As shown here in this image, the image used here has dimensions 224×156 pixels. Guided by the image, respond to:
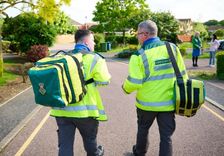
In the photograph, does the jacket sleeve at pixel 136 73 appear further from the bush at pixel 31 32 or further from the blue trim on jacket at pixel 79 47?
the bush at pixel 31 32

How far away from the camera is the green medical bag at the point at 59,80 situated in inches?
156

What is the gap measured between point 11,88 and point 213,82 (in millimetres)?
7463

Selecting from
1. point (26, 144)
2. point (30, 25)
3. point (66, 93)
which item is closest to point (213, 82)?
point (26, 144)

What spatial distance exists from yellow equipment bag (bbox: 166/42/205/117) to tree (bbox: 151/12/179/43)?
3248 centimetres

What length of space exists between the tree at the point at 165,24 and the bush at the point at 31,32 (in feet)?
45.7

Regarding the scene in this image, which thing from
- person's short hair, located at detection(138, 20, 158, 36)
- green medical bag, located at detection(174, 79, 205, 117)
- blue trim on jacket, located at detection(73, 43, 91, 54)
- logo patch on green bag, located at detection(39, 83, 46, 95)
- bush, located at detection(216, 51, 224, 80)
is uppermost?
person's short hair, located at detection(138, 20, 158, 36)

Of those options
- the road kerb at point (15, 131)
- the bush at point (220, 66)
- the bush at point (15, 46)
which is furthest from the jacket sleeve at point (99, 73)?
the bush at point (15, 46)

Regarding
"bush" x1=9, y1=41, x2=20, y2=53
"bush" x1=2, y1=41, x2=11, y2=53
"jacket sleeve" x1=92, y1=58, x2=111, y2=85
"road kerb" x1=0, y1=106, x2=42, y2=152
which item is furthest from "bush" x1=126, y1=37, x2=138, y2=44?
"jacket sleeve" x1=92, y1=58, x2=111, y2=85

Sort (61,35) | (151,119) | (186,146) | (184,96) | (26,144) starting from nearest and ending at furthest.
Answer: (184,96)
(151,119)
(186,146)
(26,144)
(61,35)

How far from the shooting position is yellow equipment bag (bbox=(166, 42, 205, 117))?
4570 millimetres

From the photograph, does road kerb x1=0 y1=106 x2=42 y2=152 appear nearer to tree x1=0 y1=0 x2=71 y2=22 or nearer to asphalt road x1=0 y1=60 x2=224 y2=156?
asphalt road x1=0 y1=60 x2=224 y2=156

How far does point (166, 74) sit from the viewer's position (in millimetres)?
4629

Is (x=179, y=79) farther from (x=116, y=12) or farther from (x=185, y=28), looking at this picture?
(x=185, y=28)

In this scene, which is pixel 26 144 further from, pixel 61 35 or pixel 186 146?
pixel 61 35
